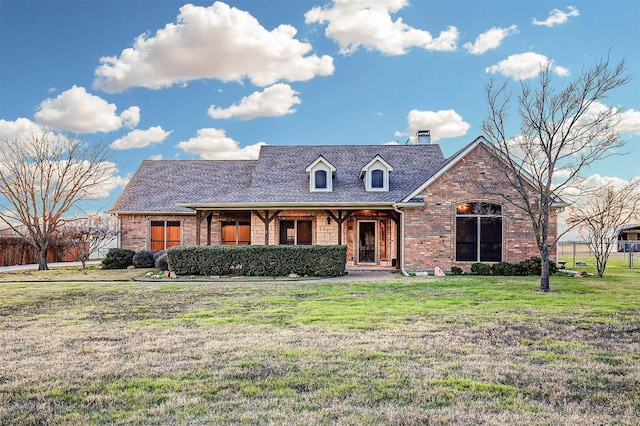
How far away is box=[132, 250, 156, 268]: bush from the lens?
20.8 meters

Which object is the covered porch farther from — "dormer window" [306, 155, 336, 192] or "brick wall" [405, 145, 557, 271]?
"brick wall" [405, 145, 557, 271]

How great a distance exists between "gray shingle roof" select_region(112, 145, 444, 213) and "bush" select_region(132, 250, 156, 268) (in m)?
2.45

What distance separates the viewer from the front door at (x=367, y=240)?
70.9 ft

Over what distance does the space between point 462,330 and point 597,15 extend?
11.9 m

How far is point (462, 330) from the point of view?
23.3ft

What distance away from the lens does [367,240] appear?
21.7m

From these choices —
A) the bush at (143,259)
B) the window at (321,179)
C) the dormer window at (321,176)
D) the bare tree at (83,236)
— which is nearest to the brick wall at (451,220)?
the dormer window at (321,176)

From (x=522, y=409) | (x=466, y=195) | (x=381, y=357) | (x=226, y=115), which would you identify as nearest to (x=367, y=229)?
(x=466, y=195)

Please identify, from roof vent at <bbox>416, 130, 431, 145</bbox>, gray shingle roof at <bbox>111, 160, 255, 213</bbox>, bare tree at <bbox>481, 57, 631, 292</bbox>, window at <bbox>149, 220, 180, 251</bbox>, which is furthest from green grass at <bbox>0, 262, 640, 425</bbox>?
roof vent at <bbox>416, 130, 431, 145</bbox>

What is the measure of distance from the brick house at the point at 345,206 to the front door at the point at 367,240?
0.16 feet

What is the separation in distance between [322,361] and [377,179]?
16.1 meters

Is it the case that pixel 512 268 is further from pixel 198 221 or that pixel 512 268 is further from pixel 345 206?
pixel 198 221

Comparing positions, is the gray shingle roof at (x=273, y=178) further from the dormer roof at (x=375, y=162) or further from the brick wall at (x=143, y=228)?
the dormer roof at (x=375, y=162)

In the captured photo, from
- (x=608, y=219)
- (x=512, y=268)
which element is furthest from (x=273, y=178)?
(x=608, y=219)
